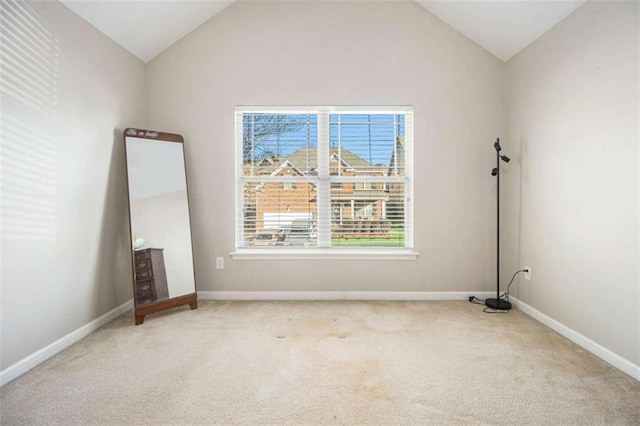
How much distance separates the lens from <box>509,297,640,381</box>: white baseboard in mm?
1822

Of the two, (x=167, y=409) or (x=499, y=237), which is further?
(x=499, y=237)

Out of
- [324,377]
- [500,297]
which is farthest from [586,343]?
[324,377]

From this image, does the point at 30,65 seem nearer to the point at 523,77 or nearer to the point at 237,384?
the point at 237,384

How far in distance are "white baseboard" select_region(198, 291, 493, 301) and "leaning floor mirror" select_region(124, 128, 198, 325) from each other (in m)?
0.33

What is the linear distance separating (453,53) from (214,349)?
328 centimetres

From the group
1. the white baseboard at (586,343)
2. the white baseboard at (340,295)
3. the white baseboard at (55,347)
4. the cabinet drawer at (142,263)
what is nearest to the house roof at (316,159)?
the white baseboard at (340,295)

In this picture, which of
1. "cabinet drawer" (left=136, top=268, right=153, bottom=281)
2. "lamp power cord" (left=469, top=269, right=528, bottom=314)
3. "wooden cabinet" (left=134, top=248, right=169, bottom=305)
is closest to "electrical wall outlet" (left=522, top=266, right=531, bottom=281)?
"lamp power cord" (left=469, top=269, right=528, bottom=314)

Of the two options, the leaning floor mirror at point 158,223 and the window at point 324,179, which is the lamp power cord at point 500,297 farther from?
the leaning floor mirror at point 158,223

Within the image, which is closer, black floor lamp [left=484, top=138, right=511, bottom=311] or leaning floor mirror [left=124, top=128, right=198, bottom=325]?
leaning floor mirror [left=124, top=128, right=198, bottom=325]

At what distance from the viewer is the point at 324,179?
319cm

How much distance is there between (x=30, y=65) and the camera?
1.93m

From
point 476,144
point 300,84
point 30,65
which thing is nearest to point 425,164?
point 476,144

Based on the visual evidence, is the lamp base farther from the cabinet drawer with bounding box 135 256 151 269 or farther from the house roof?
the cabinet drawer with bounding box 135 256 151 269

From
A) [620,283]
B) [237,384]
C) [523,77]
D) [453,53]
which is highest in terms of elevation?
[453,53]
